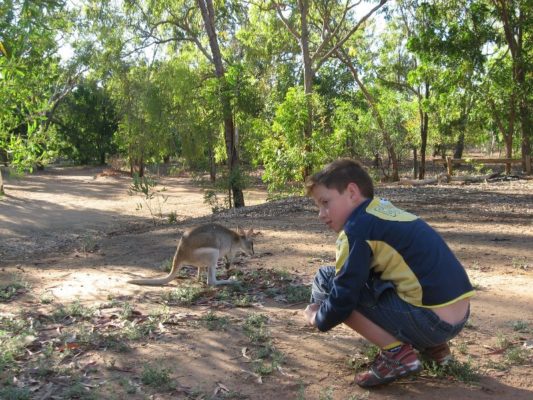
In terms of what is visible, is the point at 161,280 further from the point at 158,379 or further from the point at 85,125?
the point at 85,125

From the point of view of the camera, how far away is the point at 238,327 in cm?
456

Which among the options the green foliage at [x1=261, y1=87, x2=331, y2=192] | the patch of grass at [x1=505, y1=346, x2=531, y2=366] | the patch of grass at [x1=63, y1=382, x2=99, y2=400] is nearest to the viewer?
the patch of grass at [x1=63, y1=382, x2=99, y2=400]

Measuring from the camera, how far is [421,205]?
12.5 meters

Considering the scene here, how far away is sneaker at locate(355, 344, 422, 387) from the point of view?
10.5 feet

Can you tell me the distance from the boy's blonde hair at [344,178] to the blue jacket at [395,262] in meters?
0.16

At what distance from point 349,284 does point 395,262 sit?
0.31 m

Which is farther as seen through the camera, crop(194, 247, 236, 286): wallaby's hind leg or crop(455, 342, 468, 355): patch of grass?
crop(194, 247, 236, 286): wallaby's hind leg

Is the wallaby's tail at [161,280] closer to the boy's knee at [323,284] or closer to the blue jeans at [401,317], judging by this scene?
the boy's knee at [323,284]

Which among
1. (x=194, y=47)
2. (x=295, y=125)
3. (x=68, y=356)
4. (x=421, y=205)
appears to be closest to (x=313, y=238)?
(x=421, y=205)

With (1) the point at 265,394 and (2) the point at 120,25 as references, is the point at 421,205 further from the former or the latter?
(2) the point at 120,25

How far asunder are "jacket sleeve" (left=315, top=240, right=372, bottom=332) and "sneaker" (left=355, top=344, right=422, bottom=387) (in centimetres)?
37

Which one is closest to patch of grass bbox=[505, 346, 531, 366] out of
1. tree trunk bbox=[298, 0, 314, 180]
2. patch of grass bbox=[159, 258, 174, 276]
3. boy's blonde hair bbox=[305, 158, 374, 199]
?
boy's blonde hair bbox=[305, 158, 374, 199]

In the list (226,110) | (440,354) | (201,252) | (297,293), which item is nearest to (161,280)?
(201,252)

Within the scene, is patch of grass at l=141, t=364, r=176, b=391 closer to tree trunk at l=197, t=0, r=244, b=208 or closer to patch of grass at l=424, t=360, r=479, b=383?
patch of grass at l=424, t=360, r=479, b=383
